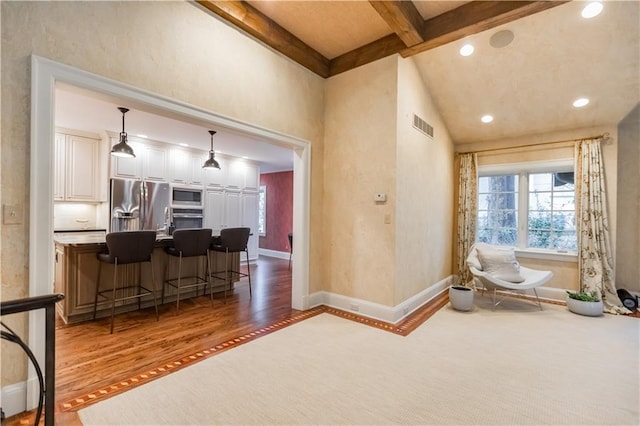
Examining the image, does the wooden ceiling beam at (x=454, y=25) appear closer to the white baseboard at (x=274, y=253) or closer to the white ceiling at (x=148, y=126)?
the white ceiling at (x=148, y=126)

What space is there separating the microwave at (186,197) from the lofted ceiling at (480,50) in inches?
73.6

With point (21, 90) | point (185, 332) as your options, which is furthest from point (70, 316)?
point (21, 90)

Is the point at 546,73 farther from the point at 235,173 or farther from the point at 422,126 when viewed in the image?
the point at 235,173

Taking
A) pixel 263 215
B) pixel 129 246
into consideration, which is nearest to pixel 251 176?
pixel 263 215

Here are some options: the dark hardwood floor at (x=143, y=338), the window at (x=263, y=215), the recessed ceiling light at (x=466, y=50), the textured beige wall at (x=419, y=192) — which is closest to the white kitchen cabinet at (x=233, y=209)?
the window at (x=263, y=215)

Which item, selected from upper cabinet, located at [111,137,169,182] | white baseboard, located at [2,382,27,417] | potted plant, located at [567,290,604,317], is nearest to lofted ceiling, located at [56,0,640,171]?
upper cabinet, located at [111,137,169,182]

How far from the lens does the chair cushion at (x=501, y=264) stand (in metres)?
4.18

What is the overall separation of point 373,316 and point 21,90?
142 inches

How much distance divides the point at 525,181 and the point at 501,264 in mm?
1672

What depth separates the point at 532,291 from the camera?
473 cm

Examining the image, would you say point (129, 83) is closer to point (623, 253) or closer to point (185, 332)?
point (185, 332)

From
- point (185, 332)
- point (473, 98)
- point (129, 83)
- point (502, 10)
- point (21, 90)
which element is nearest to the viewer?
point (21, 90)

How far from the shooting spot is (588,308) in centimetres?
374

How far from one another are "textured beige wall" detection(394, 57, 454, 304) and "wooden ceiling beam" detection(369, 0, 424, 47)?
34cm
